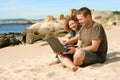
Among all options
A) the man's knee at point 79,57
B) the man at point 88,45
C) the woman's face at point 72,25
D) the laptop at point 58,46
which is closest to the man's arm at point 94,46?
the man at point 88,45

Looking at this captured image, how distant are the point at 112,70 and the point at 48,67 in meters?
1.85

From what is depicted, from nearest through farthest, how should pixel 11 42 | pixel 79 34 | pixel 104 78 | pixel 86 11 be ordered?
pixel 104 78 < pixel 86 11 < pixel 79 34 < pixel 11 42

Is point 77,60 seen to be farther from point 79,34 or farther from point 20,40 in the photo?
point 20,40

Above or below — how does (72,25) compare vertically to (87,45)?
above

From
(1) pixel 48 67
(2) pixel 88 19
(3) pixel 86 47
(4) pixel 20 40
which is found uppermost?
(2) pixel 88 19

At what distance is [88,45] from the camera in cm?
745

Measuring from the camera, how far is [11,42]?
63.2ft

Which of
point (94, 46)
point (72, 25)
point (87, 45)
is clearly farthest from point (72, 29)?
point (94, 46)

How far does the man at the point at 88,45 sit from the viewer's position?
7113 millimetres

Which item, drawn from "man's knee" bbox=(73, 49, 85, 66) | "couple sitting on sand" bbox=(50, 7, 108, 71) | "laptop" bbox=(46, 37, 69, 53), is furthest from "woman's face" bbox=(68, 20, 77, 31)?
"man's knee" bbox=(73, 49, 85, 66)

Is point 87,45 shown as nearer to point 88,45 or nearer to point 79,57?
point 88,45

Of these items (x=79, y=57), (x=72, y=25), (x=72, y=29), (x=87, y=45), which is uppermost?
(x=72, y=25)

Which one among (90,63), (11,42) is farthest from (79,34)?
(11,42)

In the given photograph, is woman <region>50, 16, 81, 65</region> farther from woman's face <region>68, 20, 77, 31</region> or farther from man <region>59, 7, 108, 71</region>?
man <region>59, 7, 108, 71</region>
